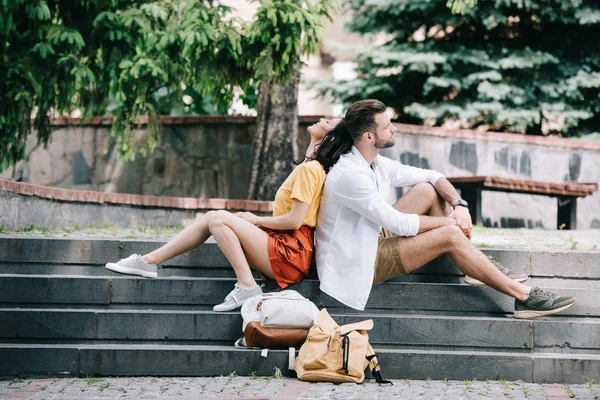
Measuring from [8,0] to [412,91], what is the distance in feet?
26.1

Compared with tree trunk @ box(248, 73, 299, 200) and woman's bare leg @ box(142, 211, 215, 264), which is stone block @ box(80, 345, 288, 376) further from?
tree trunk @ box(248, 73, 299, 200)

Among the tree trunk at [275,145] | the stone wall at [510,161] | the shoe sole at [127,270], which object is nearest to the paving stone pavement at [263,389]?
the shoe sole at [127,270]

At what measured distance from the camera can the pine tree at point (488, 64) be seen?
52.4ft

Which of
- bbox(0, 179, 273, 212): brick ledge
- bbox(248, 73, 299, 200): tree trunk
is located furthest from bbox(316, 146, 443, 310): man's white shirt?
bbox(248, 73, 299, 200): tree trunk

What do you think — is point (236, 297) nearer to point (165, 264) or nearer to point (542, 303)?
point (165, 264)

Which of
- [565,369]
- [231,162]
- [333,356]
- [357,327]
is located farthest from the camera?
[231,162]

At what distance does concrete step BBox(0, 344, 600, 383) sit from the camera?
6.81 m

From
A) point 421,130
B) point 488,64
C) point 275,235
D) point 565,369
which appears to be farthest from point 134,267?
point 488,64

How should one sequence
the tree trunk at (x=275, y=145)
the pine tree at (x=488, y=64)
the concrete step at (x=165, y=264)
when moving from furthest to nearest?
the pine tree at (x=488, y=64) < the tree trunk at (x=275, y=145) < the concrete step at (x=165, y=264)

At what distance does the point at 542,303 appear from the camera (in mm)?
6980

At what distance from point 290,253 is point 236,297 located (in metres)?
0.52

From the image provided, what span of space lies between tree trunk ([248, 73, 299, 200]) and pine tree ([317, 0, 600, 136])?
3.34 metres

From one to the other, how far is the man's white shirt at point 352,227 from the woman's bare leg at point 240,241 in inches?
16.7

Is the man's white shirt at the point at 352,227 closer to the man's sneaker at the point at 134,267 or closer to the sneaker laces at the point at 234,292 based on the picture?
the sneaker laces at the point at 234,292
